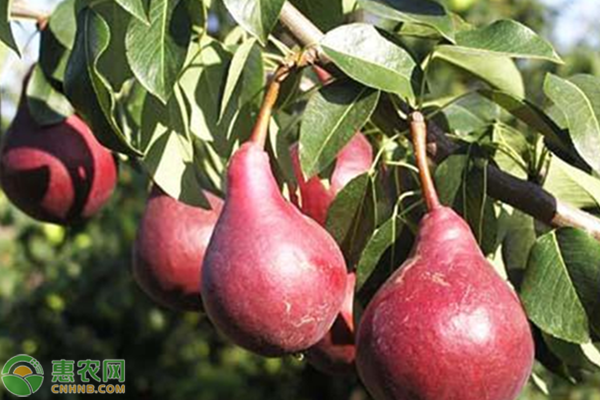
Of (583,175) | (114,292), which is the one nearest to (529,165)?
(583,175)

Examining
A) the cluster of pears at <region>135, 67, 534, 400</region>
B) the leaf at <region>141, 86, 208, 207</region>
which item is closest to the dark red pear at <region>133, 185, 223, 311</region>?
the leaf at <region>141, 86, 208, 207</region>

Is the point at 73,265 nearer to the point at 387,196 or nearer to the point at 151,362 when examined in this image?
the point at 151,362

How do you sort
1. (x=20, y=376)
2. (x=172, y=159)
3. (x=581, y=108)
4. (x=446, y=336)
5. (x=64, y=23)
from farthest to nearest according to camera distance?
(x=20, y=376)
(x=64, y=23)
(x=172, y=159)
(x=581, y=108)
(x=446, y=336)

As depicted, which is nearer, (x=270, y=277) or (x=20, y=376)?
(x=270, y=277)

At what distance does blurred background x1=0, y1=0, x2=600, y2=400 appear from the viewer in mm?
3949

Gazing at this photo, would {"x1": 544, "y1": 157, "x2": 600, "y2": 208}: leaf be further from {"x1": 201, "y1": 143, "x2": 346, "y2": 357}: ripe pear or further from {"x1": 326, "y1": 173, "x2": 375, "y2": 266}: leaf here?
{"x1": 201, "y1": 143, "x2": 346, "y2": 357}: ripe pear

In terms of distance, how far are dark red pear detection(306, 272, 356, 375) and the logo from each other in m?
1.53

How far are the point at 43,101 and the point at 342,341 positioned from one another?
557 mm

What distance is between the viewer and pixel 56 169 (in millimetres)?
1479

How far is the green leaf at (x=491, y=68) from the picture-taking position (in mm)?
1436

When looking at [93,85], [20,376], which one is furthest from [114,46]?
[20,376]

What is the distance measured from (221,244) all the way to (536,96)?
11.0 feet

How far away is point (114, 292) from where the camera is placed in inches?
154

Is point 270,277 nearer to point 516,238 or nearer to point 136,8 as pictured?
point 136,8
